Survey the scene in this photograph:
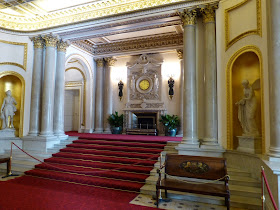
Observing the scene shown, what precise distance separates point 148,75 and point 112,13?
449cm

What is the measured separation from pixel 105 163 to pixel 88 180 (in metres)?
0.98

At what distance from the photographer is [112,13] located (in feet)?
24.0

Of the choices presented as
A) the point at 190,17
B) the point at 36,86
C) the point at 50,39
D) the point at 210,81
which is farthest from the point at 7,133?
the point at 190,17

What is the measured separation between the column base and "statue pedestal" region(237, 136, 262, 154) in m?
6.45

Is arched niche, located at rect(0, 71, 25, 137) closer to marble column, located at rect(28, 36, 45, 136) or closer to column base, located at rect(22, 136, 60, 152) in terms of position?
marble column, located at rect(28, 36, 45, 136)

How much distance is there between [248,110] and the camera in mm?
5098

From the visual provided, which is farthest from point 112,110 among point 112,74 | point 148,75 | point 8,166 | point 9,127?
point 8,166

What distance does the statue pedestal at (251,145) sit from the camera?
4798 millimetres

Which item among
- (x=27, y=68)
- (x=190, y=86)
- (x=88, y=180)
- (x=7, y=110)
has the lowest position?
(x=88, y=180)

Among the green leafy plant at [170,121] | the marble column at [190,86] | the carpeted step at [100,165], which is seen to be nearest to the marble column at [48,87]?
the carpeted step at [100,165]

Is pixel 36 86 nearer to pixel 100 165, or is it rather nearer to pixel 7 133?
pixel 7 133

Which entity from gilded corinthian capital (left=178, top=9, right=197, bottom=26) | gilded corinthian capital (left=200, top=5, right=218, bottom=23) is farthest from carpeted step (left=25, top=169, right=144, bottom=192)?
gilded corinthian capital (left=200, top=5, right=218, bottom=23)

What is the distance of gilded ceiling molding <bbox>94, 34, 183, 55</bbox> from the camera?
10211mm

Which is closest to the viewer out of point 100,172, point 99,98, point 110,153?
point 100,172
